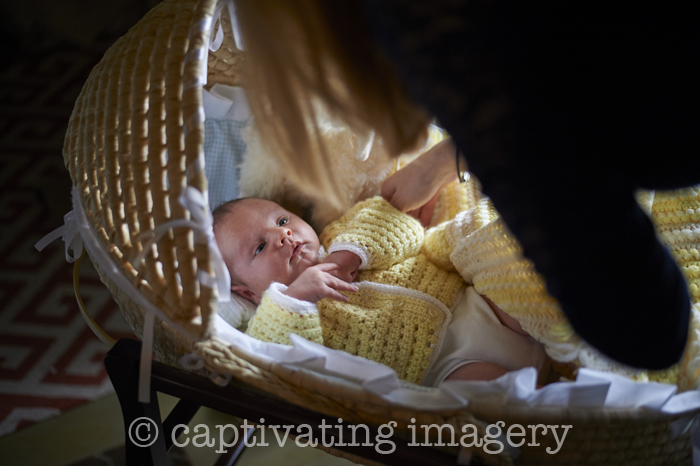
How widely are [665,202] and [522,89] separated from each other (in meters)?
0.53

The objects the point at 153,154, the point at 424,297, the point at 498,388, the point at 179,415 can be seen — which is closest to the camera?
the point at 498,388

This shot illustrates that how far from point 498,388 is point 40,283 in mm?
1328

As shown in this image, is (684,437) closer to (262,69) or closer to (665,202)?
(665,202)

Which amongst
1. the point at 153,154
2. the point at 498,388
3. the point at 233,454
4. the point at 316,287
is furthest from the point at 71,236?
the point at 498,388

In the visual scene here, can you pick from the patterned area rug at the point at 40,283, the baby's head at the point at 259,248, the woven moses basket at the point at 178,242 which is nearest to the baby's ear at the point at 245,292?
the baby's head at the point at 259,248

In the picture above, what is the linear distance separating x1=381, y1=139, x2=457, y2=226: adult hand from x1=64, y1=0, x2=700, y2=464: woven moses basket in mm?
363

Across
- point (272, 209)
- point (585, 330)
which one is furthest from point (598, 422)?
point (272, 209)

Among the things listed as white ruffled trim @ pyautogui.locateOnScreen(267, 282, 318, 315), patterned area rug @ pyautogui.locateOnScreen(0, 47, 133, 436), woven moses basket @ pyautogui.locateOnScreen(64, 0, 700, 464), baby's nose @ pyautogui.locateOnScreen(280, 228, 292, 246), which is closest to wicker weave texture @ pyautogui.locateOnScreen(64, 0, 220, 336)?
woven moses basket @ pyautogui.locateOnScreen(64, 0, 700, 464)

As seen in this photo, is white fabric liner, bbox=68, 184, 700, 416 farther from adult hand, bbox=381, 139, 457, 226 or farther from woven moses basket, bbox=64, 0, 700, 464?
adult hand, bbox=381, 139, 457, 226

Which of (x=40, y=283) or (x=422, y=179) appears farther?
(x=40, y=283)

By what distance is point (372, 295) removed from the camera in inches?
32.8

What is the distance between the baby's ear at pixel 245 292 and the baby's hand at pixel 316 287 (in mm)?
127

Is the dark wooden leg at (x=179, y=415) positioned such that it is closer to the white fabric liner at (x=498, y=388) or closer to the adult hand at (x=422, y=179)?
the white fabric liner at (x=498, y=388)

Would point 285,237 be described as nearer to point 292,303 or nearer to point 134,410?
point 292,303
